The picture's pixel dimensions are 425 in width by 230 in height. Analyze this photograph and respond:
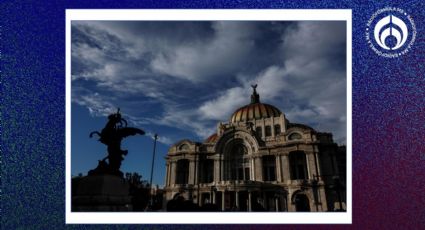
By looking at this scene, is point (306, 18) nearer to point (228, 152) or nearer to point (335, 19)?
point (335, 19)

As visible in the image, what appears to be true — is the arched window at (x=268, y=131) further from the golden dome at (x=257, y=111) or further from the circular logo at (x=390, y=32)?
the circular logo at (x=390, y=32)

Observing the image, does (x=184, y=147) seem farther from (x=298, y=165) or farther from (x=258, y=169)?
(x=298, y=165)

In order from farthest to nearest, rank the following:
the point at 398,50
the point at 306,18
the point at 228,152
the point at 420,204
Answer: the point at 228,152 < the point at 306,18 < the point at 398,50 < the point at 420,204

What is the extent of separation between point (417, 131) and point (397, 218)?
4.34 feet

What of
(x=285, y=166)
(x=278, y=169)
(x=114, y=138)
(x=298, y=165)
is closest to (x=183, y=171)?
(x=278, y=169)

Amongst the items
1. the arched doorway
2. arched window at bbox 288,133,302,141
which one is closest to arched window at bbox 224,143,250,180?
arched window at bbox 288,133,302,141

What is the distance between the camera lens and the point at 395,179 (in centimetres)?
422

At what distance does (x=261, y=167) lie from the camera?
61.0 ft

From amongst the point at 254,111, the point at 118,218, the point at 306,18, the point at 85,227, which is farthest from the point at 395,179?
the point at 254,111

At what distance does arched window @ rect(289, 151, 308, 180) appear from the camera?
18.6m

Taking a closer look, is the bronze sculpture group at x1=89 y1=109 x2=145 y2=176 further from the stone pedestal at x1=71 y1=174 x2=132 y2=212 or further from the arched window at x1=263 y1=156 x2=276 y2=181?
the arched window at x1=263 y1=156 x2=276 y2=181

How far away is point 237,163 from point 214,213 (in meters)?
15.8

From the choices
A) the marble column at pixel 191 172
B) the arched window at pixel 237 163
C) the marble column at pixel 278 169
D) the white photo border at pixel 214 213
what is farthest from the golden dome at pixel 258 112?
the white photo border at pixel 214 213

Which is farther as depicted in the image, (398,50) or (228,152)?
(228,152)
